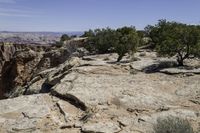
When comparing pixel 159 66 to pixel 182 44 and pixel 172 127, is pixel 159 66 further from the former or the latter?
pixel 172 127

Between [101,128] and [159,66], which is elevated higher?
[159,66]

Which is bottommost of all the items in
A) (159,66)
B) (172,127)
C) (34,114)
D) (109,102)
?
(34,114)

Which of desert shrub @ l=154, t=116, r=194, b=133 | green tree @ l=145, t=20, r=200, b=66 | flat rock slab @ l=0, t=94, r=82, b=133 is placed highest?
green tree @ l=145, t=20, r=200, b=66

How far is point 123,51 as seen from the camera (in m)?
25.3

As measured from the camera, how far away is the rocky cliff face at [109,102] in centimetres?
1312

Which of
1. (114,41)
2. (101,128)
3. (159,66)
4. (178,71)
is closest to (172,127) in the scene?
(101,128)

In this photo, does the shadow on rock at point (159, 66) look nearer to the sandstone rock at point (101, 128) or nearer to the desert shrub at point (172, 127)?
the sandstone rock at point (101, 128)

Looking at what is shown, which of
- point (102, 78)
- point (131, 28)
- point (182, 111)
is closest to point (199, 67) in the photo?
point (102, 78)

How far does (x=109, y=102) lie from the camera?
15000 mm

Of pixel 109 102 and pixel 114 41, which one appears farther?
pixel 114 41

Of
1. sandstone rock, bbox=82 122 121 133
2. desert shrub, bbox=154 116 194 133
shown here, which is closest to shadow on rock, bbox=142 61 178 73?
sandstone rock, bbox=82 122 121 133

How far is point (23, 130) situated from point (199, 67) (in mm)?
11559

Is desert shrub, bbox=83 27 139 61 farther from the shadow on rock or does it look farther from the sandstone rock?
the sandstone rock

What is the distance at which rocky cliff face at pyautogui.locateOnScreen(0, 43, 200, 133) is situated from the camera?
43.0 ft
